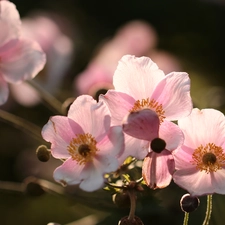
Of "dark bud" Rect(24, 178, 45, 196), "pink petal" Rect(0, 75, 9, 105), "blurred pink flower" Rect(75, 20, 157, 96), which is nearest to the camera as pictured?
"pink petal" Rect(0, 75, 9, 105)

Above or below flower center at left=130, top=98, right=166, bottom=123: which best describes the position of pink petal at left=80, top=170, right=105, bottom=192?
below

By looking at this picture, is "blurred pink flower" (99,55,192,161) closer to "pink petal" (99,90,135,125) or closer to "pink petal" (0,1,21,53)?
"pink petal" (99,90,135,125)

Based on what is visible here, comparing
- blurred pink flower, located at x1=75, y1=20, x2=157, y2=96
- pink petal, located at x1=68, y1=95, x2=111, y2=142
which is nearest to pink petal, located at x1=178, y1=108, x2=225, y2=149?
pink petal, located at x1=68, y1=95, x2=111, y2=142

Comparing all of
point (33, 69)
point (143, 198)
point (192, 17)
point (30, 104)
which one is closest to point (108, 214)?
point (143, 198)

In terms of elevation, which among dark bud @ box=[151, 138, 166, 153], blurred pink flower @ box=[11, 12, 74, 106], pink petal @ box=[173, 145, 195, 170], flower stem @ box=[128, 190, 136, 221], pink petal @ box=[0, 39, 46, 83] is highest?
blurred pink flower @ box=[11, 12, 74, 106]

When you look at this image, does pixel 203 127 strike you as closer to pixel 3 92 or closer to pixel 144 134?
pixel 144 134

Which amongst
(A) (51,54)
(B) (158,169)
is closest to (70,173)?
(B) (158,169)

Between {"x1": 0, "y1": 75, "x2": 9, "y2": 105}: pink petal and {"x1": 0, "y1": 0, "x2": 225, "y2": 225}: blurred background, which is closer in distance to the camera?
{"x1": 0, "y1": 75, "x2": 9, "y2": 105}: pink petal
